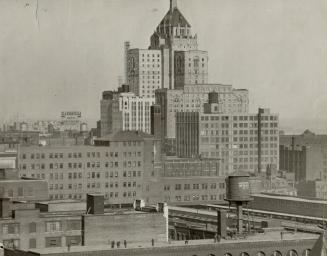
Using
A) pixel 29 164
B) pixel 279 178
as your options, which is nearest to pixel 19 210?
pixel 29 164

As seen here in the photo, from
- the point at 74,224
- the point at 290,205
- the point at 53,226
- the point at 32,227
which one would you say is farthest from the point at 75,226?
the point at 290,205

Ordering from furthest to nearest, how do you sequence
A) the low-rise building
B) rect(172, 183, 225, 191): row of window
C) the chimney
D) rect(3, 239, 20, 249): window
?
rect(172, 183, 225, 191): row of window
the chimney
rect(3, 239, 20, 249): window
the low-rise building

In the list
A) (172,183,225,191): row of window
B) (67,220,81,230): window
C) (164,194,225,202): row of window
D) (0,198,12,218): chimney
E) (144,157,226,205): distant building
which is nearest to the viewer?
(0,198,12,218): chimney

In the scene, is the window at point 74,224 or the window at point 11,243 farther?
the window at point 74,224

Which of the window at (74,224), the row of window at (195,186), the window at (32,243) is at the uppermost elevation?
the row of window at (195,186)

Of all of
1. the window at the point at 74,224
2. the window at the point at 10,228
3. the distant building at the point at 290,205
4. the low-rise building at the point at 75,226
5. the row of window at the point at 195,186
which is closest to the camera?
the low-rise building at the point at 75,226

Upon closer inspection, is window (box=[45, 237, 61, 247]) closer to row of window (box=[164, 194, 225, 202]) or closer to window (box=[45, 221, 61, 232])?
window (box=[45, 221, 61, 232])

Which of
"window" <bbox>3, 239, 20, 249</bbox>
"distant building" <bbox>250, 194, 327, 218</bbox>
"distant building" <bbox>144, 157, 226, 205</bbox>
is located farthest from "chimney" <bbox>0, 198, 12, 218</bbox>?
"distant building" <bbox>144, 157, 226, 205</bbox>

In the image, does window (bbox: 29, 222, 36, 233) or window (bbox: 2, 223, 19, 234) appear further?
window (bbox: 29, 222, 36, 233)

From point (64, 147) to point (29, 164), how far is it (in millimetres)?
5956

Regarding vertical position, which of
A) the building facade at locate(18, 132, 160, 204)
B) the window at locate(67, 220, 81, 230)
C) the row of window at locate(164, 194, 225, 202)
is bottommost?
the row of window at locate(164, 194, 225, 202)

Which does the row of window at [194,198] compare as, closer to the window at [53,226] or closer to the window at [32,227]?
the window at [53,226]

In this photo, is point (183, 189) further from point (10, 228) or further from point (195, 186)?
point (10, 228)

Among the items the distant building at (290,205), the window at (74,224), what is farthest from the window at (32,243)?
the distant building at (290,205)
